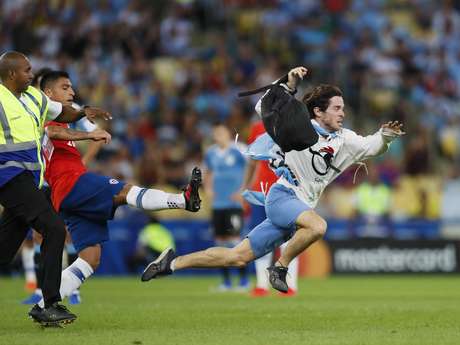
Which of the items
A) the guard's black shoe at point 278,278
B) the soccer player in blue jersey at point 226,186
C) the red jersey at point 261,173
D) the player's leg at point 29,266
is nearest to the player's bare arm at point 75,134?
the guard's black shoe at point 278,278

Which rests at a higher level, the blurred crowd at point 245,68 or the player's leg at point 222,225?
the blurred crowd at point 245,68

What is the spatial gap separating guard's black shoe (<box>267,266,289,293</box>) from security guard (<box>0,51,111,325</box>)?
1886mm

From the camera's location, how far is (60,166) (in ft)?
37.6

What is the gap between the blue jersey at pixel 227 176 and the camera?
1823cm

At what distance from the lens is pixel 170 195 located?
10.6 meters

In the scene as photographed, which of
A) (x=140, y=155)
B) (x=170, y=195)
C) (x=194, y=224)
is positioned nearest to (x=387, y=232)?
(x=194, y=224)

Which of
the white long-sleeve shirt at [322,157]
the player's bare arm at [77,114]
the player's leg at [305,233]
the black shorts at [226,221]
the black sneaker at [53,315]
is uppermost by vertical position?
the player's bare arm at [77,114]

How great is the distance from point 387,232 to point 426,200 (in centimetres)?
123

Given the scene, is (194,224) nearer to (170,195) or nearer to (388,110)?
(388,110)

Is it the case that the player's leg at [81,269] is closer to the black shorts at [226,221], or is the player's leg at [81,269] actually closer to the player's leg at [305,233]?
the player's leg at [305,233]

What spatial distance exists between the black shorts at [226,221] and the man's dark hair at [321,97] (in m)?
7.07

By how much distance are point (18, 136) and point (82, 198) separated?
1436mm

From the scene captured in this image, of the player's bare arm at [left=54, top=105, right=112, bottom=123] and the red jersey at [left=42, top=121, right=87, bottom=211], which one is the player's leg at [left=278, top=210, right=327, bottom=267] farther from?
the red jersey at [left=42, top=121, right=87, bottom=211]

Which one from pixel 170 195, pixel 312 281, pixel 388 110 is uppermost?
pixel 388 110
